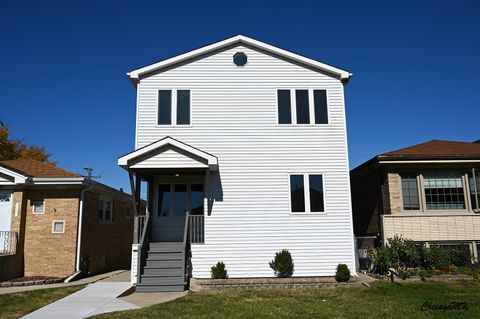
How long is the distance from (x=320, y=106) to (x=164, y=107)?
5.13m

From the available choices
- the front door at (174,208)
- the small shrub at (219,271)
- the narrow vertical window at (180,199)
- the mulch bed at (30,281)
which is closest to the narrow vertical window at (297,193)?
the small shrub at (219,271)

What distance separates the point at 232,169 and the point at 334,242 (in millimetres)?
3887

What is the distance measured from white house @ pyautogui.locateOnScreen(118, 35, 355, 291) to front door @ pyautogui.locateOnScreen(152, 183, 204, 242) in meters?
0.03

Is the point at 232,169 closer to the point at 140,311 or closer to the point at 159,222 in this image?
the point at 159,222

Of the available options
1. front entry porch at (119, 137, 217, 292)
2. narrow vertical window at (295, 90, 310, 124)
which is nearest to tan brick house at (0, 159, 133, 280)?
front entry porch at (119, 137, 217, 292)

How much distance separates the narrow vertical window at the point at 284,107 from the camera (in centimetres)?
1351

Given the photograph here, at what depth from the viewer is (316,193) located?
13.1 metres

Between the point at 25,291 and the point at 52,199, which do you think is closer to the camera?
the point at 25,291

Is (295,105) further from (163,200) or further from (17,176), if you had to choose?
(17,176)

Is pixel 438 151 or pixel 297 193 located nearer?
pixel 297 193

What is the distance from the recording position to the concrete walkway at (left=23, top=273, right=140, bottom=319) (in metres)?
8.20

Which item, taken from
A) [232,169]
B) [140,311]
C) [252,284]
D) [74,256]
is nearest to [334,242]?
[252,284]

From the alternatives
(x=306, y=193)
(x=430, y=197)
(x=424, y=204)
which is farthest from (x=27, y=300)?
(x=430, y=197)

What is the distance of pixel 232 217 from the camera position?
12797 millimetres
